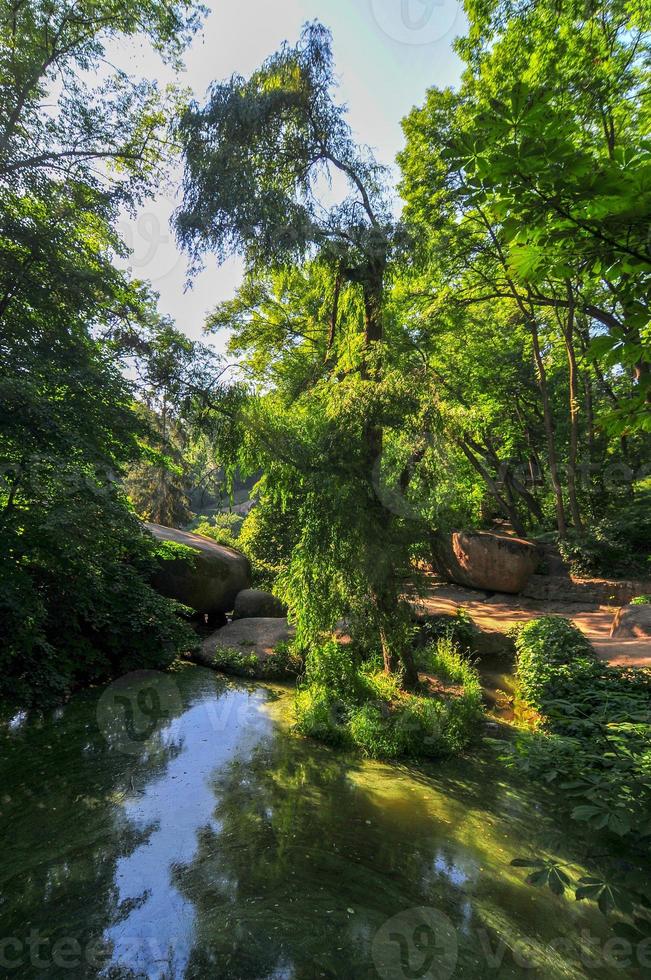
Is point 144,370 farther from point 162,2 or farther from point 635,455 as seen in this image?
point 635,455

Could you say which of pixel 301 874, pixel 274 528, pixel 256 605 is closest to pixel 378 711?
pixel 301 874

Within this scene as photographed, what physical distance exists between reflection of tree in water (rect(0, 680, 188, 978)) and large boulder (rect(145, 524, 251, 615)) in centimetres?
485

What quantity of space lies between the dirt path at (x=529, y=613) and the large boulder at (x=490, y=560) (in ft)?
1.13

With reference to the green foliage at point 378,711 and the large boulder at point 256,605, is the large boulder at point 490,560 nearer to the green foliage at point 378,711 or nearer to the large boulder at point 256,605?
the large boulder at point 256,605

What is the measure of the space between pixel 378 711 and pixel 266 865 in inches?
122

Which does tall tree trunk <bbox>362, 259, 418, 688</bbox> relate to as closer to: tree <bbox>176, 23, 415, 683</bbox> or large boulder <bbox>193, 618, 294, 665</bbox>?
tree <bbox>176, 23, 415, 683</bbox>

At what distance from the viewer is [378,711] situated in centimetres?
651

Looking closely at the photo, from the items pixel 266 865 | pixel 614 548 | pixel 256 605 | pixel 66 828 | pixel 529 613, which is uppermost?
pixel 614 548

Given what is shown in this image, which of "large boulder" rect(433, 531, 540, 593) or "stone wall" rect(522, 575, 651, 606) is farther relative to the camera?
"large boulder" rect(433, 531, 540, 593)

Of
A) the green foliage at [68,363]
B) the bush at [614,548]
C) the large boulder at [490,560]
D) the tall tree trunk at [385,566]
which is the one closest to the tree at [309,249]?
the tall tree trunk at [385,566]

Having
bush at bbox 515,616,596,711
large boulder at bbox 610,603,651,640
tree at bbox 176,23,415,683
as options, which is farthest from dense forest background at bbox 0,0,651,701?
large boulder at bbox 610,603,651,640

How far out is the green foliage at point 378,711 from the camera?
238 inches

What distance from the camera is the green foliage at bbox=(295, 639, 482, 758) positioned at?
604 cm

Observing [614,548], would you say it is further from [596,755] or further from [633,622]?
[596,755]
